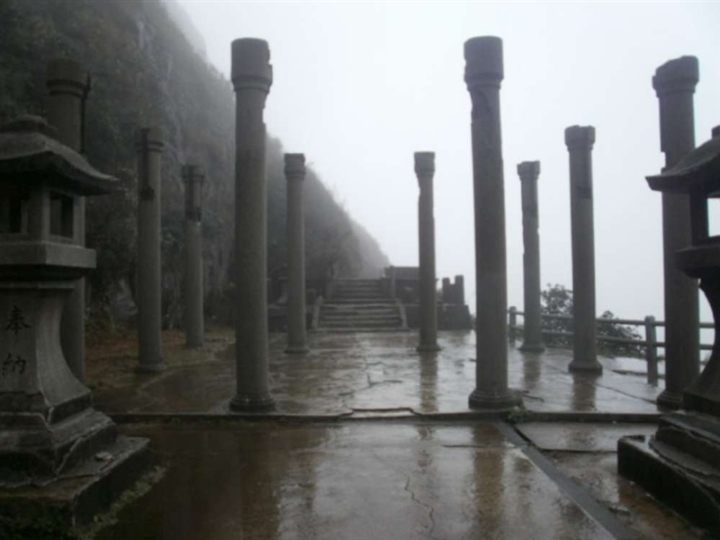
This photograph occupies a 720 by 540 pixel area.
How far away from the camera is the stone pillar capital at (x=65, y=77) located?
761 centimetres

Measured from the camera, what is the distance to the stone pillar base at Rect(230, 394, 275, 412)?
7320mm

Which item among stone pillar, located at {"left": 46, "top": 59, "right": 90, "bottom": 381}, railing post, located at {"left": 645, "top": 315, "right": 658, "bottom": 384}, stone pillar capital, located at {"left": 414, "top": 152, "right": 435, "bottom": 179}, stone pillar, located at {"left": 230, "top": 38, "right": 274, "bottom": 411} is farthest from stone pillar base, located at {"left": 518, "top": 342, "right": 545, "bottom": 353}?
stone pillar, located at {"left": 46, "top": 59, "right": 90, "bottom": 381}

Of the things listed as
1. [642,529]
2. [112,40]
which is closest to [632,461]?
[642,529]

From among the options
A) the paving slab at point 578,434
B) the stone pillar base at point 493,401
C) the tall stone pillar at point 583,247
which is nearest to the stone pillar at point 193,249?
the tall stone pillar at point 583,247

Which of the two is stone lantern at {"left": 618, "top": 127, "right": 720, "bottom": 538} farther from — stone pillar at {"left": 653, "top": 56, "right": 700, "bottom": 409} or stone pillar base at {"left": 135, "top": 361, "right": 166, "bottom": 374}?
stone pillar base at {"left": 135, "top": 361, "right": 166, "bottom": 374}

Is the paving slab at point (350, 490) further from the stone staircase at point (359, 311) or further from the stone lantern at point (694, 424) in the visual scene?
the stone staircase at point (359, 311)

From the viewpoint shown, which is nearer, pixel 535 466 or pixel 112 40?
pixel 535 466

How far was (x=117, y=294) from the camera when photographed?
62.2 feet

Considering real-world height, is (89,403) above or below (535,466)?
above

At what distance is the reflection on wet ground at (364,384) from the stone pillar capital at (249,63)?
3.83 m

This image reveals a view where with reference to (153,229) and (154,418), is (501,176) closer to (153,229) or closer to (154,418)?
(154,418)

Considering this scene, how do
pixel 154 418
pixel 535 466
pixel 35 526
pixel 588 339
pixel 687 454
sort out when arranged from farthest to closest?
1. pixel 588 339
2. pixel 154 418
3. pixel 535 466
4. pixel 687 454
5. pixel 35 526

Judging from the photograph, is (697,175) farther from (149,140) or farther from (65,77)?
(149,140)

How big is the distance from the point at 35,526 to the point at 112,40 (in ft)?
61.5
